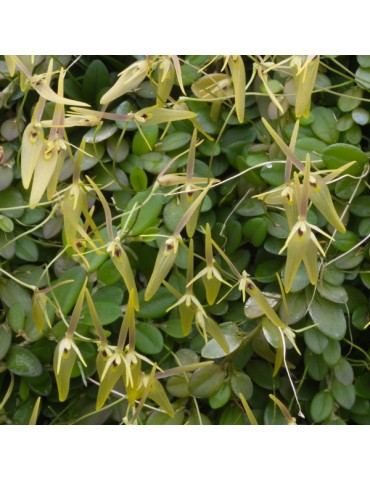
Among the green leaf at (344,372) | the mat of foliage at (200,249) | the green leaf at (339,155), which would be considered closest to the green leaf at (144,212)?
the mat of foliage at (200,249)

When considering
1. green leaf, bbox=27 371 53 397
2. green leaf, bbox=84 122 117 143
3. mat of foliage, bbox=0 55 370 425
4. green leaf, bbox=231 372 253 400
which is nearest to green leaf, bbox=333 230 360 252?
mat of foliage, bbox=0 55 370 425

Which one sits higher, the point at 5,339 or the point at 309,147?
the point at 309,147

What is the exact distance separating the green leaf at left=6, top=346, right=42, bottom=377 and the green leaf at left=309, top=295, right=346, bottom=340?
1.24ft

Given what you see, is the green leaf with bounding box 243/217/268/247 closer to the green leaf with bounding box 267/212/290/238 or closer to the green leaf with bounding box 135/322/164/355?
the green leaf with bounding box 267/212/290/238

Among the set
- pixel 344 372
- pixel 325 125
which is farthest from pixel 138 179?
pixel 344 372

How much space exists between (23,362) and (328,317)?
1.36 feet

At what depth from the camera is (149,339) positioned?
0.87m

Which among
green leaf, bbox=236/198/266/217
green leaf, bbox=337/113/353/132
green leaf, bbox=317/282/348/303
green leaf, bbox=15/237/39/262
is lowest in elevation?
green leaf, bbox=317/282/348/303

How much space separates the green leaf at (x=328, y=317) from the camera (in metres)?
0.87

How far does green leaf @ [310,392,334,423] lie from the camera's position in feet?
2.92

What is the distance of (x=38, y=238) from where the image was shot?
0.94 meters

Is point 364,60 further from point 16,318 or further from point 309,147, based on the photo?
point 16,318
